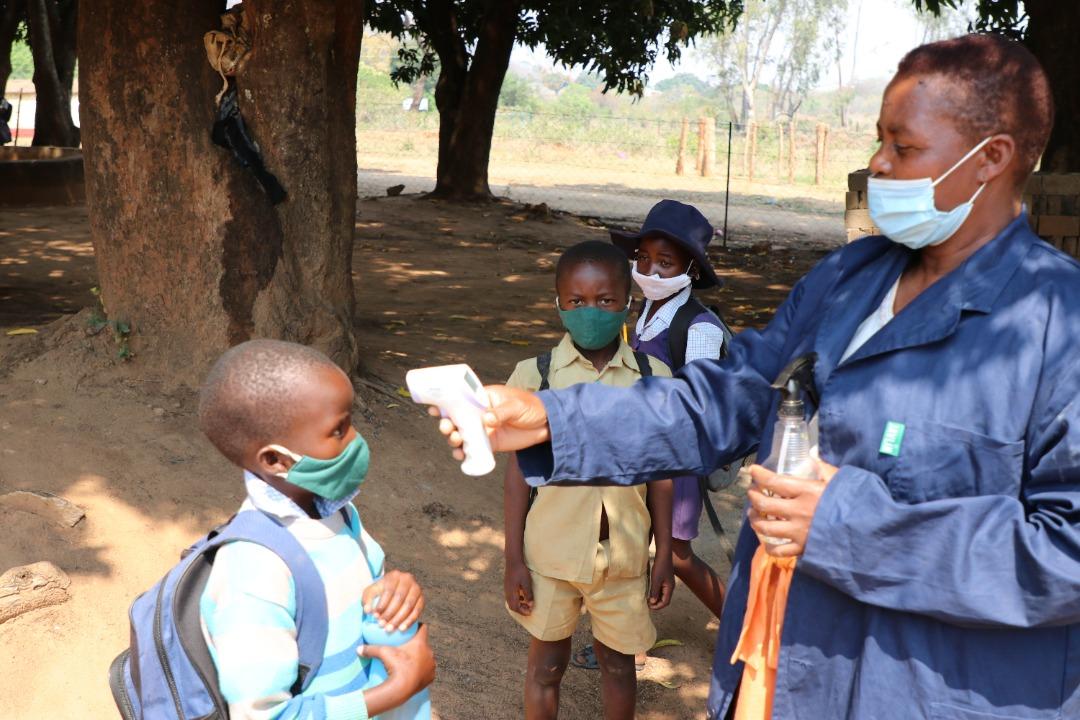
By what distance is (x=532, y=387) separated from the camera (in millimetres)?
3414

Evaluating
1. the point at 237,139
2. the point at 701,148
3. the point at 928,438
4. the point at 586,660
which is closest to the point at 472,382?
the point at 928,438

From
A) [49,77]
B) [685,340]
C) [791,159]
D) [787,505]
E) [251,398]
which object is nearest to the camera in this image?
[787,505]

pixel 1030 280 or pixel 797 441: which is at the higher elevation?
pixel 1030 280

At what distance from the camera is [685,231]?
3.99 m

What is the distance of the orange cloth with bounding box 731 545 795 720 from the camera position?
2143 mm

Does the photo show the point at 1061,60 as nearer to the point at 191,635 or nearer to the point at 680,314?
the point at 680,314

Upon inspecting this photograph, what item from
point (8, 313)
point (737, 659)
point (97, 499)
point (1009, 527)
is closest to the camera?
point (1009, 527)

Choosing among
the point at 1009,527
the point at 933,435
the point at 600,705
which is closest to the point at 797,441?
the point at 933,435

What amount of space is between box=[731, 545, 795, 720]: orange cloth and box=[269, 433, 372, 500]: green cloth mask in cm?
79

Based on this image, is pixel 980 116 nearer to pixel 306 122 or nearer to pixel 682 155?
pixel 306 122

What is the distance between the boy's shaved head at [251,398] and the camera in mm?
2129

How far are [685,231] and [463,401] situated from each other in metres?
2.04

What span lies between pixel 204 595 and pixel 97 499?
2.88 meters

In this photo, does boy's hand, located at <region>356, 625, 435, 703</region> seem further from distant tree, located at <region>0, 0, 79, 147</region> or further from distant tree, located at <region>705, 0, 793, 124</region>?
distant tree, located at <region>705, 0, 793, 124</region>
